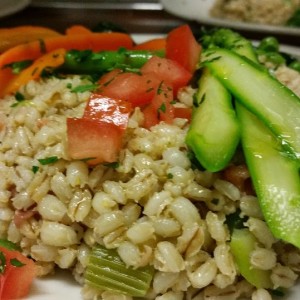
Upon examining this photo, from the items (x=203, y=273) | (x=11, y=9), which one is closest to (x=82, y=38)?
(x=203, y=273)

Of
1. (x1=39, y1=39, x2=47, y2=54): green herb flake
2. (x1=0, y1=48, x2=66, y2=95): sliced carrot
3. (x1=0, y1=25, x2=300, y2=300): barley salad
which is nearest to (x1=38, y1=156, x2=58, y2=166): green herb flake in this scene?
(x1=0, y1=25, x2=300, y2=300): barley salad

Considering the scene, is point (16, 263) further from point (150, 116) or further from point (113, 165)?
point (150, 116)

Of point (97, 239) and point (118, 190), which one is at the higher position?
point (118, 190)

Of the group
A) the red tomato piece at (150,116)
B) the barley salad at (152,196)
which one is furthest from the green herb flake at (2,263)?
the red tomato piece at (150,116)

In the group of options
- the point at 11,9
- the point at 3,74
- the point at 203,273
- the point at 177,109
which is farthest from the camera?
the point at 11,9

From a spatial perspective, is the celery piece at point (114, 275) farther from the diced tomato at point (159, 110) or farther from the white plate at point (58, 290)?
the diced tomato at point (159, 110)

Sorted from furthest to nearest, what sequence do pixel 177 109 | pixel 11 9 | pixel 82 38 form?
pixel 11 9, pixel 82 38, pixel 177 109

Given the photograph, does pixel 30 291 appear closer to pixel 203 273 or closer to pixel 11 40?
pixel 203 273

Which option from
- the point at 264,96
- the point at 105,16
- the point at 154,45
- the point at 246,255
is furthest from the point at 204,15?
the point at 246,255
